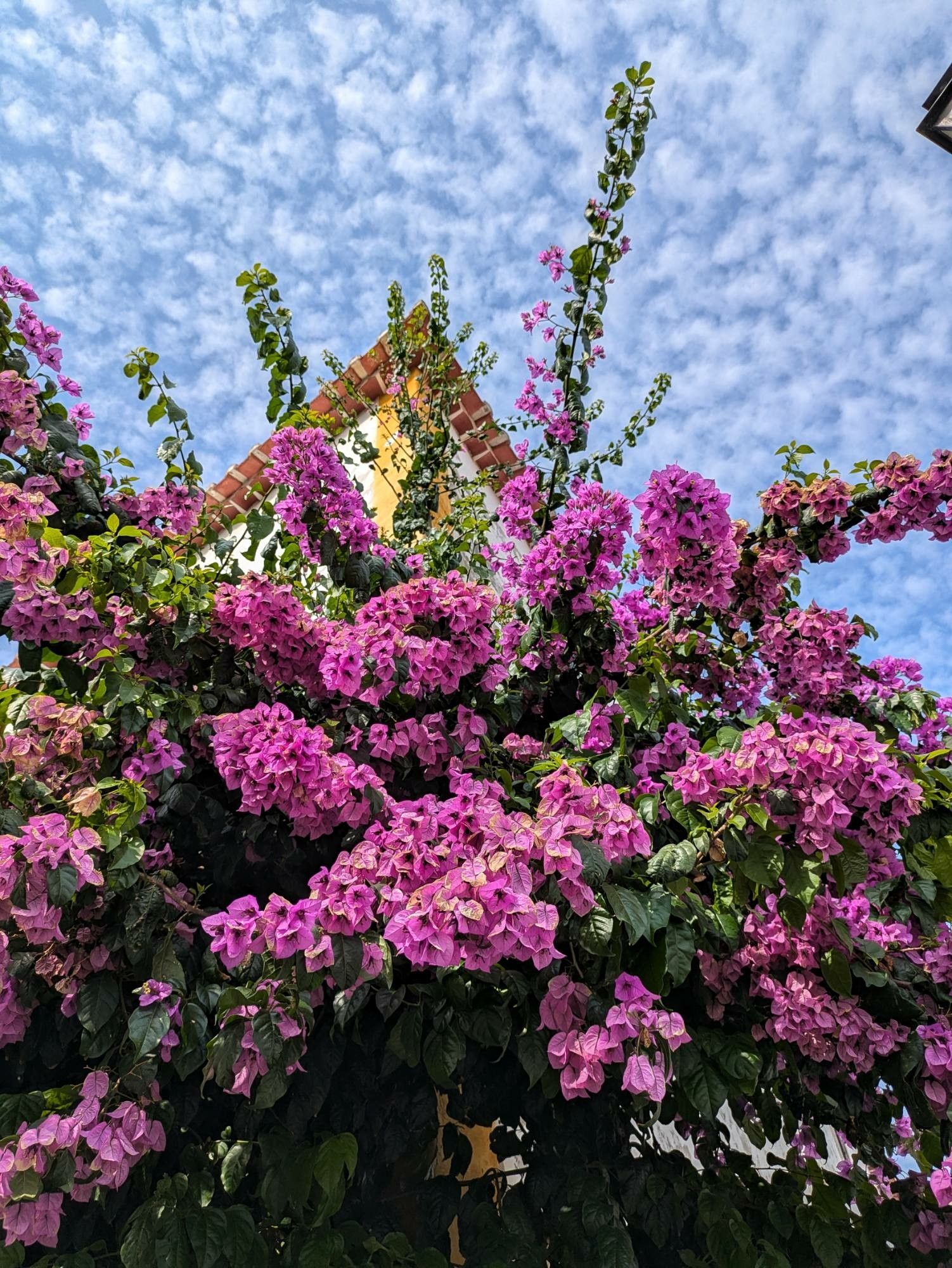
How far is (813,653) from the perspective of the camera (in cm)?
240

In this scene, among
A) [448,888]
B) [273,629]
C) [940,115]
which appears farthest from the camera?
[940,115]

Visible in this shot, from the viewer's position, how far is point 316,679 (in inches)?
80.7

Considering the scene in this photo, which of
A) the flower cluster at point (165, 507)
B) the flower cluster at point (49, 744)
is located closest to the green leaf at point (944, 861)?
the flower cluster at point (49, 744)

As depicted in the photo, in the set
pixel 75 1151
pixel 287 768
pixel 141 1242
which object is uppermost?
pixel 287 768

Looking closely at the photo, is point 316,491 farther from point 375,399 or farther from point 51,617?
point 375,399

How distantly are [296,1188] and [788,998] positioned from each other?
1087 millimetres

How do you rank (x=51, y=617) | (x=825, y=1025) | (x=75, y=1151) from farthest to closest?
(x=51, y=617) < (x=825, y=1025) < (x=75, y=1151)

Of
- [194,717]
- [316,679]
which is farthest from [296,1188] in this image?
[316,679]

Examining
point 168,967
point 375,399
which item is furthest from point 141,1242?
point 375,399

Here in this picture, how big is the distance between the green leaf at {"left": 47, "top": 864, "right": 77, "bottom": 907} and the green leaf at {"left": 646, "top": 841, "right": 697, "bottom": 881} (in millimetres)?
1016

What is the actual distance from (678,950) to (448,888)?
47cm

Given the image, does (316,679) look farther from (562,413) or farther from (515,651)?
(562,413)

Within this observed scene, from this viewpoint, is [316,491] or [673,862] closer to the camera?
[673,862]

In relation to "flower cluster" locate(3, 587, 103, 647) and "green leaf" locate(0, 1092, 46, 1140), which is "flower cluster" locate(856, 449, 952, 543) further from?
"green leaf" locate(0, 1092, 46, 1140)
